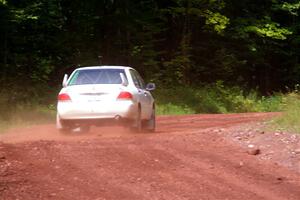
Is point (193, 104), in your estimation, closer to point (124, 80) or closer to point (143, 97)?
point (143, 97)

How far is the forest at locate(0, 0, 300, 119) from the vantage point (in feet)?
91.1

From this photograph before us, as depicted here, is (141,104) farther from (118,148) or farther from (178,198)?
(178,198)

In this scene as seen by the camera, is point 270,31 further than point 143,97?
Yes

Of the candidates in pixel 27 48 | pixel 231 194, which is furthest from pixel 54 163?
pixel 27 48

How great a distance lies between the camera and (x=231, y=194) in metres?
8.55

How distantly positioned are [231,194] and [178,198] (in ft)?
2.74

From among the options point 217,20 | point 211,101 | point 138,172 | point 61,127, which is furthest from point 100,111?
point 217,20

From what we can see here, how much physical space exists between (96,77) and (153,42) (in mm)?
21160

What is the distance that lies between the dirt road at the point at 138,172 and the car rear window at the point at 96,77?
3.26 m

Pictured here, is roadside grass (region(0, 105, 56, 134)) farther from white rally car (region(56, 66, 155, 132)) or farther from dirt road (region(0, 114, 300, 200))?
dirt road (region(0, 114, 300, 200))

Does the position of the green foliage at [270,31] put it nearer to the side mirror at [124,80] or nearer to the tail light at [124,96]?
the side mirror at [124,80]

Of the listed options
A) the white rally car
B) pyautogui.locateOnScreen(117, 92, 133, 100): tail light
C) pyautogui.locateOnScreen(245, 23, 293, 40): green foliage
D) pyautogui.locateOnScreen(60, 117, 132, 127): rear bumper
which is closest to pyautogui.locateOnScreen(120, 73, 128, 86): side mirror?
the white rally car

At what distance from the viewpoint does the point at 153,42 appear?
119 ft

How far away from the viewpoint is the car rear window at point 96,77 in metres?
15.2
